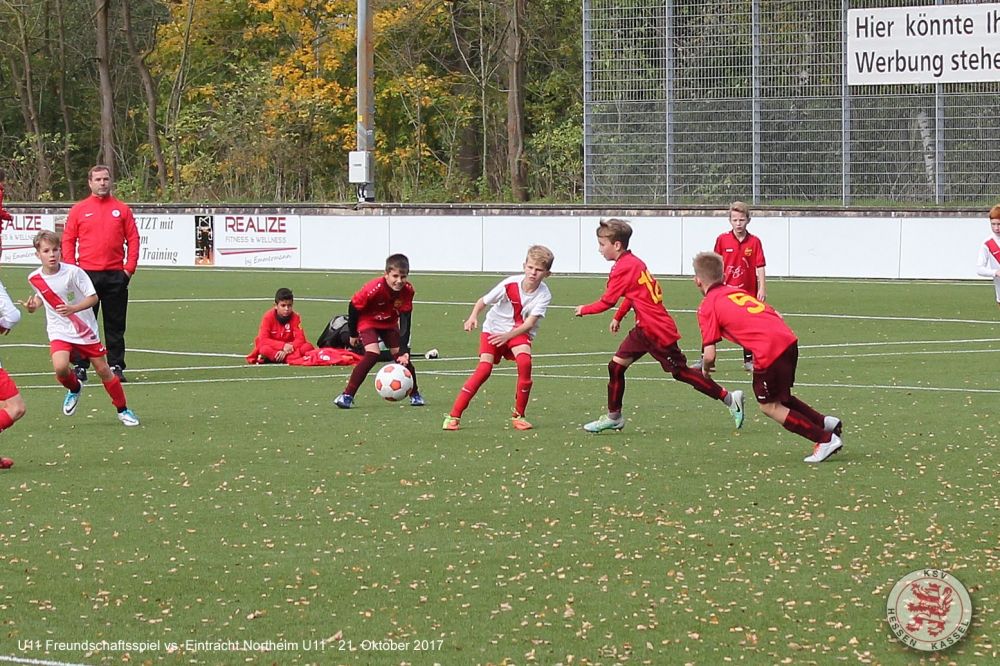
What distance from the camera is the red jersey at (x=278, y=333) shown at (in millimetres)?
17172

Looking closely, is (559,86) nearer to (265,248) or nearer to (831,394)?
(265,248)

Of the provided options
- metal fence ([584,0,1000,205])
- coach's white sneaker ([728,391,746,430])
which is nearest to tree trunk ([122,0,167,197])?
metal fence ([584,0,1000,205])

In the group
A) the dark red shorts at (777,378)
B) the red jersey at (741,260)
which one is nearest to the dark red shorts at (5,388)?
the dark red shorts at (777,378)

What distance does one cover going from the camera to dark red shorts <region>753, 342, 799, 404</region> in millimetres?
9586

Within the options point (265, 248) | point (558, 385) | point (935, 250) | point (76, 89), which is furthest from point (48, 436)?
point (76, 89)

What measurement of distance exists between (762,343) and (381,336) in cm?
403

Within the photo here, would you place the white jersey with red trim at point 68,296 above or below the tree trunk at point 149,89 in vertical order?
below

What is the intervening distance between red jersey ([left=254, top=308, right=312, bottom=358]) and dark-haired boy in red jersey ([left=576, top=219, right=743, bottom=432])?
6557mm

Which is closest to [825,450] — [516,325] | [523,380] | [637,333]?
[637,333]

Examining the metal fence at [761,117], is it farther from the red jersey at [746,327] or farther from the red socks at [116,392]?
the red jersey at [746,327]

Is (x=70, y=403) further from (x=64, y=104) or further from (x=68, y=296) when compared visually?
(x=64, y=104)

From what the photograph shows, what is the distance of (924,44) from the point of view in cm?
3062

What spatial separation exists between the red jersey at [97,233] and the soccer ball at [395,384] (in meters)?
Result: 3.47

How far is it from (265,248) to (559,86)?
16098mm
